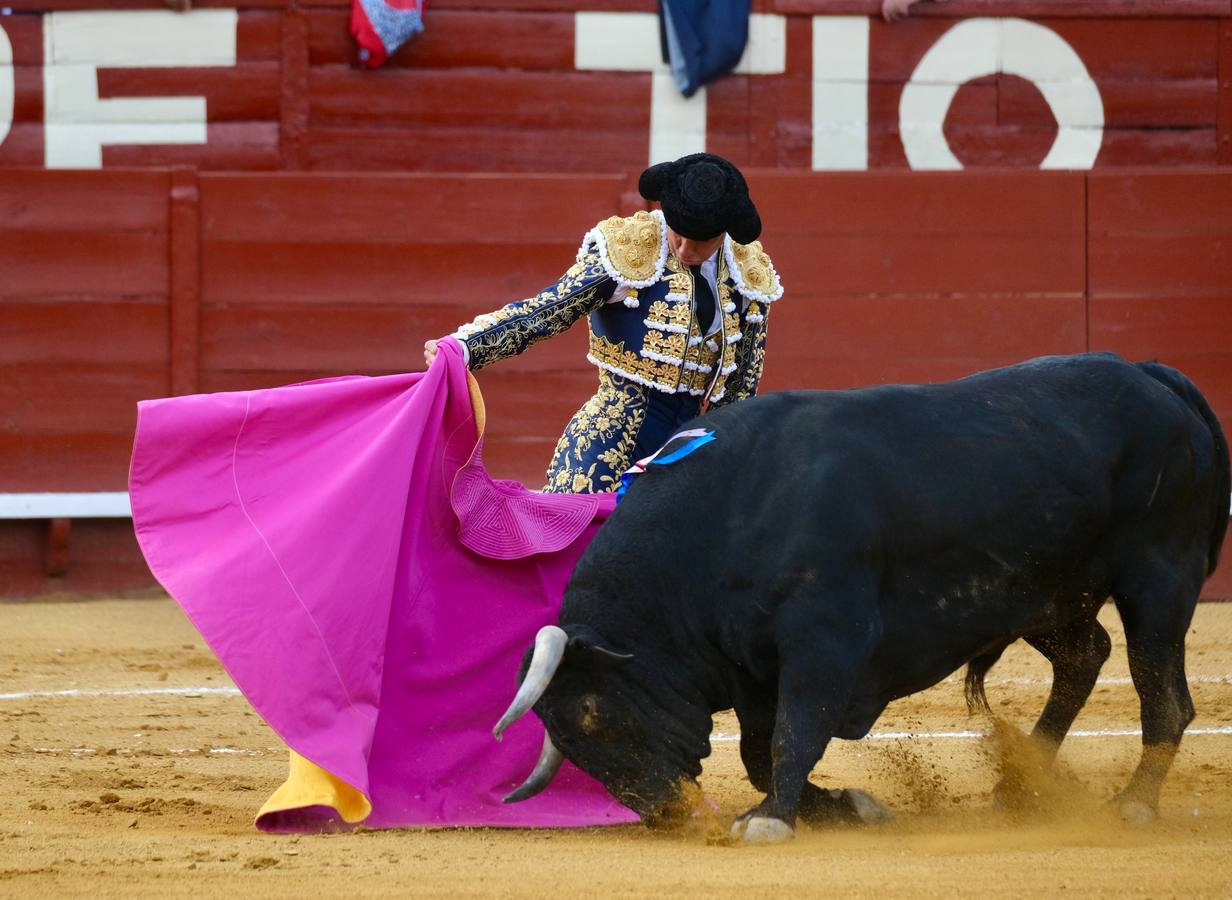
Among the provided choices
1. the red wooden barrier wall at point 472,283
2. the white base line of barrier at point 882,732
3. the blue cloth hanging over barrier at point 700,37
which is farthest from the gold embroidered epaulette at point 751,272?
the blue cloth hanging over barrier at point 700,37

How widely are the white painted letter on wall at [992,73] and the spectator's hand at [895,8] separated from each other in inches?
8.6

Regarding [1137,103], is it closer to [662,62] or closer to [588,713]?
[662,62]

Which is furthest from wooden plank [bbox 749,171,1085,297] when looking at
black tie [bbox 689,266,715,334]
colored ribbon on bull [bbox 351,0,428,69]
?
black tie [bbox 689,266,715,334]

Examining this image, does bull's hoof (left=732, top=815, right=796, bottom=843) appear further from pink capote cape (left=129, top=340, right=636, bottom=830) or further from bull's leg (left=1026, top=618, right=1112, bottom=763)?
bull's leg (left=1026, top=618, right=1112, bottom=763)

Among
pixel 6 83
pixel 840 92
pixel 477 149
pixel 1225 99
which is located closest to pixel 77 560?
pixel 6 83

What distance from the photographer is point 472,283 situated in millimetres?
7184

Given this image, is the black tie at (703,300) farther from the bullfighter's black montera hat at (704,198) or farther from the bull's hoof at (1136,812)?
the bull's hoof at (1136,812)

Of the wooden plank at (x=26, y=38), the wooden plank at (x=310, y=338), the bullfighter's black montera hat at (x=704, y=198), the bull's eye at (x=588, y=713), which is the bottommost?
the bull's eye at (x=588, y=713)

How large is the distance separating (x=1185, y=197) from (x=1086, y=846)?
15.8 feet

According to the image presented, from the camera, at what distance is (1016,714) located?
15.3ft

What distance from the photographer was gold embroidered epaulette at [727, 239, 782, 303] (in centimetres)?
365

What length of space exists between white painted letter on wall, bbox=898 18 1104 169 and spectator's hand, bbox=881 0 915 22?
0.22 meters

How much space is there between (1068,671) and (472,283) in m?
3.99

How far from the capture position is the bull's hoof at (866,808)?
10.8 ft
